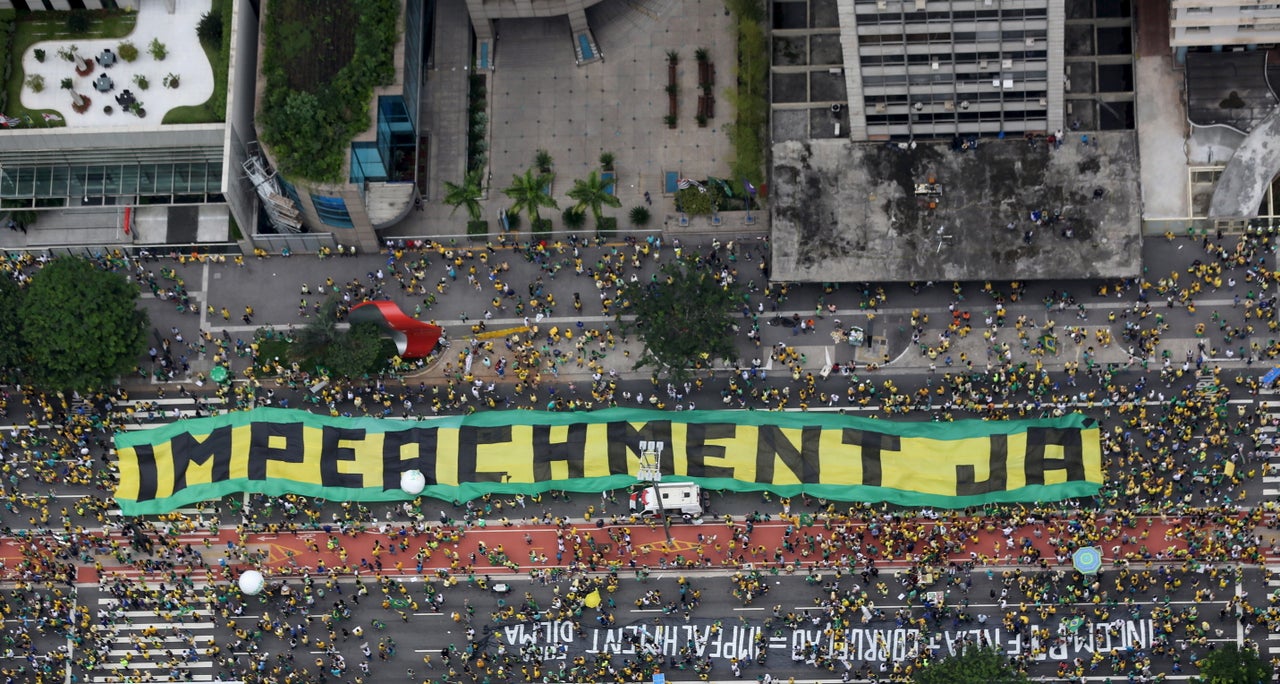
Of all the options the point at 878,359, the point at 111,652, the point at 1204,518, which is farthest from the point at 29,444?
the point at 1204,518

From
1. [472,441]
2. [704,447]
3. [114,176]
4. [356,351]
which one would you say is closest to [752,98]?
[704,447]

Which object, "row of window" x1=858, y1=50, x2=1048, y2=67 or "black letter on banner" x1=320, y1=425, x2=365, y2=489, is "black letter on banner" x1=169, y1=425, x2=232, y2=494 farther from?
"row of window" x1=858, y1=50, x2=1048, y2=67

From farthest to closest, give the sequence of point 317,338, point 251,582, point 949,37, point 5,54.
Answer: point 5,54
point 317,338
point 251,582
point 949,37

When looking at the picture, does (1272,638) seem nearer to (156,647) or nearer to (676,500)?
(676,500)

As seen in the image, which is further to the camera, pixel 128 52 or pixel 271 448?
pixel 128 52

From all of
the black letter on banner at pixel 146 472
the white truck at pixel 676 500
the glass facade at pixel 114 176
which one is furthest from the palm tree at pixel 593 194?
the black letter on banner at pixel 146 472

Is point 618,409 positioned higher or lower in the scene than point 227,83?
lower

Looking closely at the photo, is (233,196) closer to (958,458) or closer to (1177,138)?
(958,458)
